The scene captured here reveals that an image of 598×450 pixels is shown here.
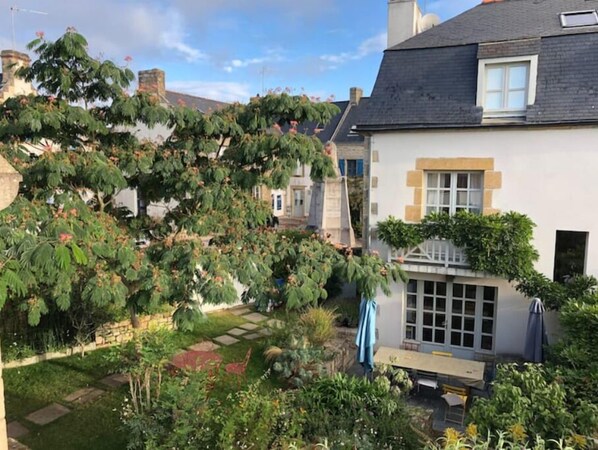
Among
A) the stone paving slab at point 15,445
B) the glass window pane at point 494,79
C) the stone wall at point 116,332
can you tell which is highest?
the glass window pane at point 494,79

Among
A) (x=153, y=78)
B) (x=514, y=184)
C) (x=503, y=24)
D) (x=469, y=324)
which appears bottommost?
(x=469, y=324)

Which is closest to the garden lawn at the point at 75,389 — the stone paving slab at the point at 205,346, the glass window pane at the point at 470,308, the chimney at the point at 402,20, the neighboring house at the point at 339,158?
the stone paving slab at the point at 205,346

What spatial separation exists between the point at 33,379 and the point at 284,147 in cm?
731

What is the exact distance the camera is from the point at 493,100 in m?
10.2

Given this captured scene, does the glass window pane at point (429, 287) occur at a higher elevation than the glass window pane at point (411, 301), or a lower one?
higher

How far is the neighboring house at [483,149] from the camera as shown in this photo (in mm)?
9625

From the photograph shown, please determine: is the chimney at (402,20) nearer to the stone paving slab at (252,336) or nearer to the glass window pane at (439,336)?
the glass window pane at (439,336)

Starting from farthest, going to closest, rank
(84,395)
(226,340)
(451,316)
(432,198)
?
1. (226,340)
2. (451,316)
3. (432,198)
4. (84,395)

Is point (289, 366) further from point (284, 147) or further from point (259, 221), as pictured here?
point (284, 147)

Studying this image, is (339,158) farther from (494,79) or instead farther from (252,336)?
(494,79)

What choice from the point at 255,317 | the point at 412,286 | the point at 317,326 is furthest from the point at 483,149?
the point at 255,317

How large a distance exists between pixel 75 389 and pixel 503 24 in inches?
508

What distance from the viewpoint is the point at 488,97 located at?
33.7 feet

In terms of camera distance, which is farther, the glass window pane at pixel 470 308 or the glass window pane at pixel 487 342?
the glass window pane at pixel 470 308
